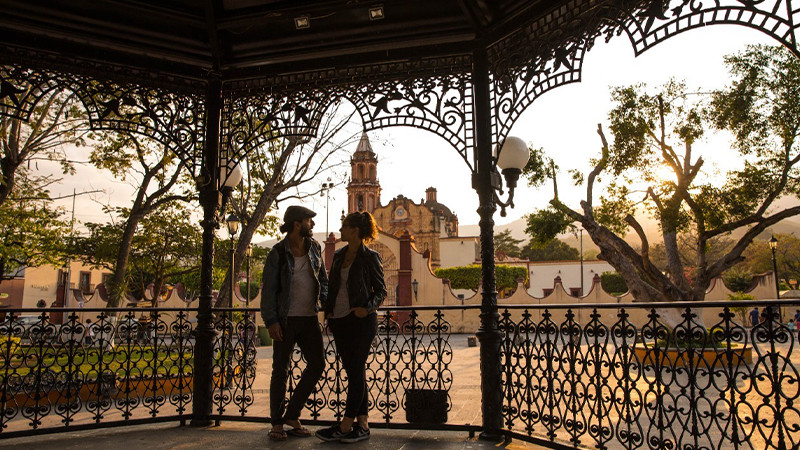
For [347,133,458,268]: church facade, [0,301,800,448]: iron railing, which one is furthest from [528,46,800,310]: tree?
[347,133,458,268]: church facade

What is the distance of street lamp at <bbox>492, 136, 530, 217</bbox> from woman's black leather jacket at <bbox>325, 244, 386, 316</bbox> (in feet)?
4.62

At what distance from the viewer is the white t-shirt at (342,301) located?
4.00 metres

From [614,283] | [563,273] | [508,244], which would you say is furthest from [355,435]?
[508,244]

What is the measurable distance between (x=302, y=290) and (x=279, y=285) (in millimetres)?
189

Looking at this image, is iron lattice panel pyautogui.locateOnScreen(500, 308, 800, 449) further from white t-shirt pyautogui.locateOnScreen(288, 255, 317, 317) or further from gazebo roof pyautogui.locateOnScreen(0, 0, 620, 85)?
gazebo roof pyautogui.locateOnScreen(0, 0, 620, 85)

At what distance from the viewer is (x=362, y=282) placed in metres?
3.96

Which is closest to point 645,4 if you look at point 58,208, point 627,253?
point 627,253

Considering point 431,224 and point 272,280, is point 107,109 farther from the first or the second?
point 431,224

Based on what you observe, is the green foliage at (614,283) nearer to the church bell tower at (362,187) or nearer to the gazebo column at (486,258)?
the church bell tower at (362,187)

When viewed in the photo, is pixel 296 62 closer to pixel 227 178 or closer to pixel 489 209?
pixel 227 178

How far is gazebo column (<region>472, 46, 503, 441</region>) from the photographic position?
4.25 meters

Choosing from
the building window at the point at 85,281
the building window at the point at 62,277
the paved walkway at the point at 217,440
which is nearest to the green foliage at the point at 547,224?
the paved walkway at the point at 217,440

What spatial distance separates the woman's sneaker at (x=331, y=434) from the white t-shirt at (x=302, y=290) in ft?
3.03

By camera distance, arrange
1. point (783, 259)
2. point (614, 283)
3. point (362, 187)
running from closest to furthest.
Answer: point (783, 259) → point (614, 283) → point (362, 187)
